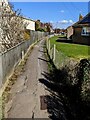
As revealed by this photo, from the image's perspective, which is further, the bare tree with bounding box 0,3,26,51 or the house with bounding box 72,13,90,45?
the house with bounding box 72,13,90,45

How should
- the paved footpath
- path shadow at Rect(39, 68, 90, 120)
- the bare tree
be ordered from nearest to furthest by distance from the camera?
path shadow at Rect(39, 68, 90, 120) → the paved footpath → the bare tree

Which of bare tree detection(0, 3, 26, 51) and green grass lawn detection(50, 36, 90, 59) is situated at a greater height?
bare tree detection(0, 3, 26, 51)

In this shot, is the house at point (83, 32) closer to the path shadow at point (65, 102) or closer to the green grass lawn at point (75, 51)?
the green grass lawn at point (75, 51)

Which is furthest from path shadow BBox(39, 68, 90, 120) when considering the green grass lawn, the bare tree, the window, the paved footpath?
the window

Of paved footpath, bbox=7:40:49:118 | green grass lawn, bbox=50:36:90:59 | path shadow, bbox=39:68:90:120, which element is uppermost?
path shadow, bbox=39:68:90:120

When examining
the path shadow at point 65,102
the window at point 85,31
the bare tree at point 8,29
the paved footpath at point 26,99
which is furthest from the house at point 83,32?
the path shadow at point 65,102

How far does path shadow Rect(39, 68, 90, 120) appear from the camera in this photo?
7.56 meters

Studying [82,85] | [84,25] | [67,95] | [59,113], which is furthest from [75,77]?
[84,25]

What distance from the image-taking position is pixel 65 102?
29.5ft

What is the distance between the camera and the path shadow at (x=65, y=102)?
298 inches

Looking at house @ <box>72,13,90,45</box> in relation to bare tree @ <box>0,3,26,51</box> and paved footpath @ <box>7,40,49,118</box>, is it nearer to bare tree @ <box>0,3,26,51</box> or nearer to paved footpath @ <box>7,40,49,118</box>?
bare tree @ <box>0,3,26,51</box>

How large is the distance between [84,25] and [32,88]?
33564 millimetres

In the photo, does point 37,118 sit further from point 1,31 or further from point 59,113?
Result: point 1,31

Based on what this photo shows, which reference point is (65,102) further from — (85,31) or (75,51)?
(85,31)
